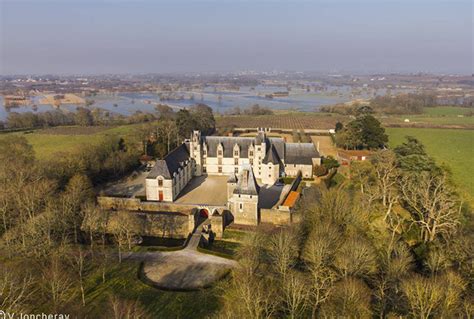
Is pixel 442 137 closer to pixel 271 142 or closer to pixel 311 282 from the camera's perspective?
pixel 271 142

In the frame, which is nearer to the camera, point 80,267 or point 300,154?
point 80,267

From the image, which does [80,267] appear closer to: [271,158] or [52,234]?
[52,234]

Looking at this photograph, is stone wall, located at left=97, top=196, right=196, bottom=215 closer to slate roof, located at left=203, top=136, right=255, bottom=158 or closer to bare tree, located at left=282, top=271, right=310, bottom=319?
slate roof, located at left=203, top=136, right=255, bottom=158

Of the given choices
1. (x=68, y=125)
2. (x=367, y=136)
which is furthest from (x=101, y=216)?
(x=68, y=125)

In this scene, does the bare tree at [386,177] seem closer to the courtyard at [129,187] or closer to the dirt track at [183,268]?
the dirt track at [183,268]

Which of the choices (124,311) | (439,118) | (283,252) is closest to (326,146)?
(283,252)

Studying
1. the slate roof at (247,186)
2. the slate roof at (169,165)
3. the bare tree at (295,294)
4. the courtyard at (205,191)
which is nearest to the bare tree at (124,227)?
the slate roof at (169,165)
